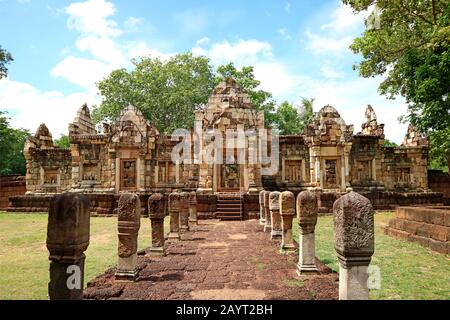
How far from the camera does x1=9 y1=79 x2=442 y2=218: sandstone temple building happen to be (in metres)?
Answer: 17.8

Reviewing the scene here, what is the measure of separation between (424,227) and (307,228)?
198 inches

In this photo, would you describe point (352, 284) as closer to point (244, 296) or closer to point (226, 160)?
point (244, 296)

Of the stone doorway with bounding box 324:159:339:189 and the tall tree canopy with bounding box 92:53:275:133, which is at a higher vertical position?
the tall tree canopy with bounding box 92:53:275:133

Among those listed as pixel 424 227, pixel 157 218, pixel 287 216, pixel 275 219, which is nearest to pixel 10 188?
pixel 157 218

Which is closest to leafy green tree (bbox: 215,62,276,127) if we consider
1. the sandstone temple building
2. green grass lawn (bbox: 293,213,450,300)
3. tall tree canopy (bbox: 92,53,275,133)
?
tall tree canopy (bbox: 92,53,275,133)

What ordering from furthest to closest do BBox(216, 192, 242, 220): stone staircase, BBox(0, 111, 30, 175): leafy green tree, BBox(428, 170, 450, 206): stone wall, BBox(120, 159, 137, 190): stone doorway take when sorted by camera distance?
BBox(0, 111, 30, 175): leafy green tree
BBox(428, 170, 450, 206): stone wall
BBox(120, 159, 137, 190): stone doorway
BBox(216, 192, 242, 220): stone staircase

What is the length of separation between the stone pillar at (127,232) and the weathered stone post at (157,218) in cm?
171

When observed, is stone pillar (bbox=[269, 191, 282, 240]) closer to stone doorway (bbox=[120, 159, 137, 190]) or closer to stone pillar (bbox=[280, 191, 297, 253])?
stone pillar (bbox=[280, 191, 297, 253])

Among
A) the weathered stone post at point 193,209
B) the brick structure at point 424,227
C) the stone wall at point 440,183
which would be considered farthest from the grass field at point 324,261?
the stone wall at point 440,183

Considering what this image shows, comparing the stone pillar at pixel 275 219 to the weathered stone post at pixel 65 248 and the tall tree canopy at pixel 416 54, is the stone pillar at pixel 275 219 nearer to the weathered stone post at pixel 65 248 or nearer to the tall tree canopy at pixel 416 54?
the weathered stone post at pixel 65 248

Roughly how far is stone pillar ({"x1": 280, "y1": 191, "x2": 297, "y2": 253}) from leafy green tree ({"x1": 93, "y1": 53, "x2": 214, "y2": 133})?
26183mm

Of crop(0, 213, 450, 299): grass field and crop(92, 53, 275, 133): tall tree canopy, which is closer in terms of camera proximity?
crop(0, 213, 450, 299): grass field

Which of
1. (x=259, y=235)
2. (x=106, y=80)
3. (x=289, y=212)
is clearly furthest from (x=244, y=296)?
(x=106, y=80)
